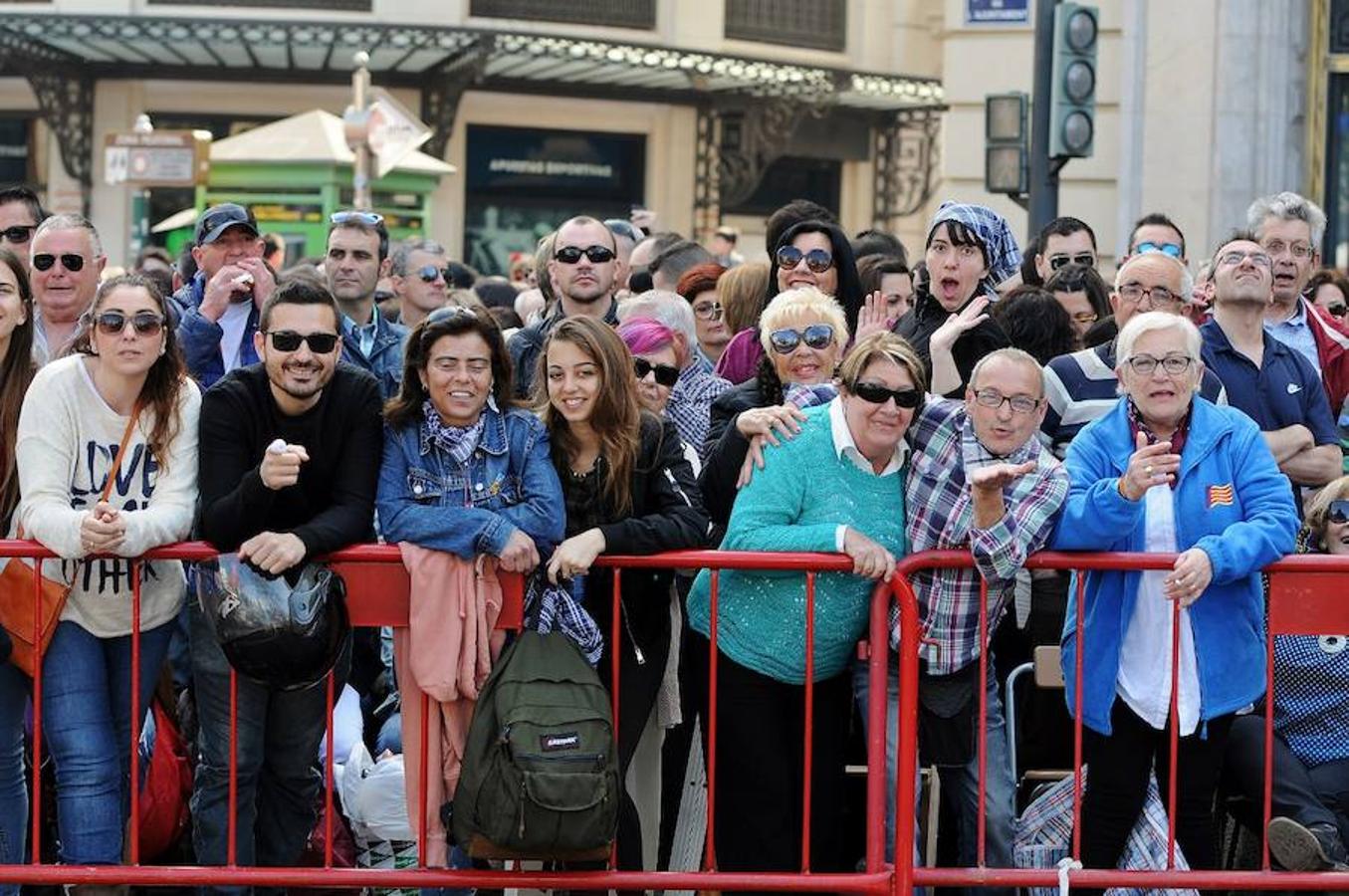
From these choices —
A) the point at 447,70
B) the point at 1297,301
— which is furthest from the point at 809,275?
the point at 447,70

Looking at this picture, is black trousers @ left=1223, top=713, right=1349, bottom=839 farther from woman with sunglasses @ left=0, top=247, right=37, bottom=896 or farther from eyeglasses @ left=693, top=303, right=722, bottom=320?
woman with sunglasses @ left=0, top=247, right=37, bottom=896

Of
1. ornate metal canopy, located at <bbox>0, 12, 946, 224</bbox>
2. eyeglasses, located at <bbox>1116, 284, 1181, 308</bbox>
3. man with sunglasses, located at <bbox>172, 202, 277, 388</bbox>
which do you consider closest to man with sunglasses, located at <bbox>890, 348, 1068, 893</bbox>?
eyeglasses, located at <bbox>1116, 284, 1181, 308</bbox>

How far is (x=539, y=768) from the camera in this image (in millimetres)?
5848

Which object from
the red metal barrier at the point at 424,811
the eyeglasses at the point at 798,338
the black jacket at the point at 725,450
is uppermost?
the eyeglasses at the point at 798,338

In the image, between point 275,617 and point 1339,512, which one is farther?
point 1339,512

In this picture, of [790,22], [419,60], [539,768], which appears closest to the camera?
[539,768]

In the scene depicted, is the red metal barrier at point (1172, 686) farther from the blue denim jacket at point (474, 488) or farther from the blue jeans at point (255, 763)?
the blue jeans at point (255, 763)

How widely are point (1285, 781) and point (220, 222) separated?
4179 mm

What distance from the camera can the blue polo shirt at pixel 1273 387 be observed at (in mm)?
7812

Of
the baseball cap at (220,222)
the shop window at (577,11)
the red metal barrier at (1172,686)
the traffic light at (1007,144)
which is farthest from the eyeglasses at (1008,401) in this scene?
the shop window at (577,11)

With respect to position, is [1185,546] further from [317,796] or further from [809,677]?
[317,796]

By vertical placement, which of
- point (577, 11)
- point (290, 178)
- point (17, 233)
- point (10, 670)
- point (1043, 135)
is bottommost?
point (10, 670)

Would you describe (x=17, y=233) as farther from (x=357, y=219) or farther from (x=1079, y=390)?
(x=1079, y=390)

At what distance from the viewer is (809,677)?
6.29 metres
